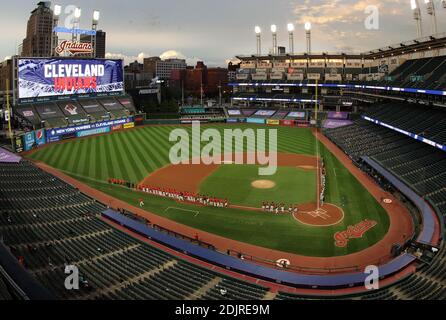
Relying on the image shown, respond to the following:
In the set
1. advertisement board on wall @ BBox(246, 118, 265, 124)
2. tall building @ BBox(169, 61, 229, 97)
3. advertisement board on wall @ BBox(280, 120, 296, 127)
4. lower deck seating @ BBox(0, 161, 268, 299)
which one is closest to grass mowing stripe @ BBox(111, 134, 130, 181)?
lower deck seating @ BBox(0, 161, 268, 299)

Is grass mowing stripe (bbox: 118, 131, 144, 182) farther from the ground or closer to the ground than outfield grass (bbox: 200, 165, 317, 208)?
farther from the ground

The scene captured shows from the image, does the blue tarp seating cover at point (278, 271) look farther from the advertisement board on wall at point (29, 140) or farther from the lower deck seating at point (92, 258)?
the advertisement board on wall at point (29, 140)

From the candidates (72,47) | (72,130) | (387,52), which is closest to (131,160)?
(72,130)

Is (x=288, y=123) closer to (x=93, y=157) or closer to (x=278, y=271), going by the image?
(x=93, y=157)

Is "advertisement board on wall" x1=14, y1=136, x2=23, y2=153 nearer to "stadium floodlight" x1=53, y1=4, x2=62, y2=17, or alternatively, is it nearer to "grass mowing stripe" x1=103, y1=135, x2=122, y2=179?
"grass mowing stripe" x1=103, y1=135, x2=122, y2=179

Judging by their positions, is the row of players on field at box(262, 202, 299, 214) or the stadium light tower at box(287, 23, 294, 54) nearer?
the row of players on field at box(262, 202, 299, 214)

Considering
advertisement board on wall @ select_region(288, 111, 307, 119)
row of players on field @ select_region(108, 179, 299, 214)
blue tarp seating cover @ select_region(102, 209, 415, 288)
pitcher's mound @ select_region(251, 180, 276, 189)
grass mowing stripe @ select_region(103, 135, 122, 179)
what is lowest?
blue tarp seating cover @ select_region(102, 209, 415, 288)

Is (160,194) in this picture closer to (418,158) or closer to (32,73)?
(418,158)
